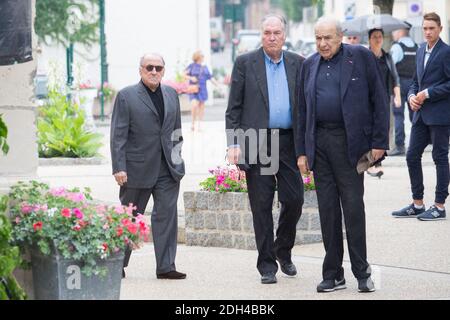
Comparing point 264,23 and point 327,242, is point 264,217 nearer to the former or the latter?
point 327,242

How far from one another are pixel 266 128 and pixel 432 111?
3.34 metres

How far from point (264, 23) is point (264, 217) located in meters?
1.42

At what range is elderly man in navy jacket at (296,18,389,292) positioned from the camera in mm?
9016

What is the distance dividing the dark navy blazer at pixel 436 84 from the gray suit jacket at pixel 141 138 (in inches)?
131

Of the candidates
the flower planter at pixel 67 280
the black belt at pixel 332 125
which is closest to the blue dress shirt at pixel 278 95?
the black belt at pixel 332 125

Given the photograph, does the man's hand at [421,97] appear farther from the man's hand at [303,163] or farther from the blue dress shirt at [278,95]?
the man's hand at [303,163]

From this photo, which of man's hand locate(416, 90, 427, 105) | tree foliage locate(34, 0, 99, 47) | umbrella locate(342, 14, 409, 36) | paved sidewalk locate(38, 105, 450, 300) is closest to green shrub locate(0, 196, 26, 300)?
paved sidewalk locate(38, 105, 450, 300)

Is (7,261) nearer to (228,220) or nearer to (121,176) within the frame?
(121,176)

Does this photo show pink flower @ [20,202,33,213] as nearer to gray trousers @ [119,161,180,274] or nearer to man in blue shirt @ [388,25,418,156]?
gray trousers @ [119,161,180,274]

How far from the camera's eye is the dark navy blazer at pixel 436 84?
12.4 meters
